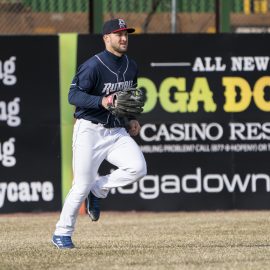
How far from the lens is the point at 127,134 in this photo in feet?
28.4

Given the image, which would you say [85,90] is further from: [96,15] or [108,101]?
[96,15]

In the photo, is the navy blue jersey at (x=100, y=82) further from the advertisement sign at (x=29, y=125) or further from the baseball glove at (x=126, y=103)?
the advertisement sign at (x=29, y=125)

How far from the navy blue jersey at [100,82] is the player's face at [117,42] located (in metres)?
0.06

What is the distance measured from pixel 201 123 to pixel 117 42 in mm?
4560

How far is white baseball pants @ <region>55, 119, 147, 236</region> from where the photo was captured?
8.34m

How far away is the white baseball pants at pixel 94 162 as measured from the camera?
27.4 feet

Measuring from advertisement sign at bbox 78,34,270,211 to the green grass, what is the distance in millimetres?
261

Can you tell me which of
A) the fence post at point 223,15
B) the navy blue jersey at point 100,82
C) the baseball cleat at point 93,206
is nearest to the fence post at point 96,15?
the fence post at point 223,15

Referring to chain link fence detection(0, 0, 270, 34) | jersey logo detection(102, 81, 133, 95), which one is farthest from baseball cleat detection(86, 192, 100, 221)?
chain link fence detection(0, 0, 270, 34)

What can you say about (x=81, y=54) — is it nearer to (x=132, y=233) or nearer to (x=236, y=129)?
(x=236, y=129)

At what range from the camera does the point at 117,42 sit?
8.44 metres

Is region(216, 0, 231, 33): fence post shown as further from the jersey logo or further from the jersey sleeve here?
the jersey sleeve

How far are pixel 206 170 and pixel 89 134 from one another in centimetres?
461

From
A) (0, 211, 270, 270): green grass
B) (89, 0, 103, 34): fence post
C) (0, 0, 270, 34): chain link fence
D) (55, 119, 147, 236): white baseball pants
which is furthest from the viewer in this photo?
(0, 0, 270, 34): chain link fence
